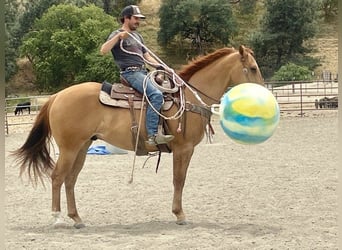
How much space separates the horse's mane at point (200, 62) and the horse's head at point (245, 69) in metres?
0.20

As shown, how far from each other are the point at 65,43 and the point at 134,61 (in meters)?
34.0

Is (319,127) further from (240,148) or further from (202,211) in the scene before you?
(202,211)

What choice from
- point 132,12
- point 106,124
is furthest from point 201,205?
point 132,12

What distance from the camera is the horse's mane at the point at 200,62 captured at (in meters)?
5.88

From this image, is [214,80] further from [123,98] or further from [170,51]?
[170,51]

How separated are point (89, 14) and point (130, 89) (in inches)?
1430

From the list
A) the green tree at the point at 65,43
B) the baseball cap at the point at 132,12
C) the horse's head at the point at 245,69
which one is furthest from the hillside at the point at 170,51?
the baseball cap at the point at 132,12

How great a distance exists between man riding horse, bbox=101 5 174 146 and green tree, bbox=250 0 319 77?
122ft

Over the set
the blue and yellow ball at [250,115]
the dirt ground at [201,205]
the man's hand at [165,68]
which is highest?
the man's hand at [165,68]

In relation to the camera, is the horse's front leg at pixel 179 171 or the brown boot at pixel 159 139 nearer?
the brown boot at pixel 159 139

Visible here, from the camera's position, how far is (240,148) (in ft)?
40.9

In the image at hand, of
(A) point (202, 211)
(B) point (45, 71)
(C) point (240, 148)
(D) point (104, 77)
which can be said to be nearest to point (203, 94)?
(A) point (202, 211)

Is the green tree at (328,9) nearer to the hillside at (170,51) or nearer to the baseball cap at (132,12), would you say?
the hillside at (170,51)

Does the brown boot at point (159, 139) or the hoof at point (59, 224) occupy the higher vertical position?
the brown boot at point (159, 139)
